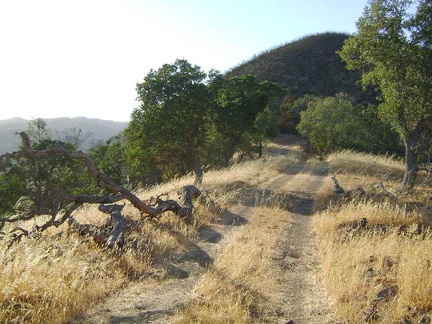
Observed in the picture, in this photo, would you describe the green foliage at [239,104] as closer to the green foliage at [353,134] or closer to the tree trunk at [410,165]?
the tree trunk at [410,165]

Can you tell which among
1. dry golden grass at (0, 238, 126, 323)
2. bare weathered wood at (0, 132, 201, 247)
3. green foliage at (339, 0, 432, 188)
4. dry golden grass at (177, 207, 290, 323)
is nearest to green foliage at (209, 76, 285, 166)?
green foliage at (339, 0, 432, 188)

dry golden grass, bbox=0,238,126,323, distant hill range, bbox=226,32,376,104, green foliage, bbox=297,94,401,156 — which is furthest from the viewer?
distant hill range, bbox=226,32,376,104

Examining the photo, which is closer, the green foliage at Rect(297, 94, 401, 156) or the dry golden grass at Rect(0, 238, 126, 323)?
the dry golden grass at Rect(0, 238, 126, 323)

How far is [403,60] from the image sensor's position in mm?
12281

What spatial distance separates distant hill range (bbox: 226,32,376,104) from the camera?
71450 millimetres

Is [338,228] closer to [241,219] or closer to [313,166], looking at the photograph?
[241,219]

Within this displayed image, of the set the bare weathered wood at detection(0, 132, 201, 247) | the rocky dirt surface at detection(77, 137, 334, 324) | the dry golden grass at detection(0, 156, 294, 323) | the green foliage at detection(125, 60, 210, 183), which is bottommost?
the rocky dirt surface at detection(77, 137, 334, 324)

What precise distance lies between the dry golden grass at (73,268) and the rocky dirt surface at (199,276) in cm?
22

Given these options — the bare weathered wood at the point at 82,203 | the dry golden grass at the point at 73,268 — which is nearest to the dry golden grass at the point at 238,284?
the dry golden grass at the point at 73,268

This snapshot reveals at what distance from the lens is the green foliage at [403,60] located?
40.2 feet

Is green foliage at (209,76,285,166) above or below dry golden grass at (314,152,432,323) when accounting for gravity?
above

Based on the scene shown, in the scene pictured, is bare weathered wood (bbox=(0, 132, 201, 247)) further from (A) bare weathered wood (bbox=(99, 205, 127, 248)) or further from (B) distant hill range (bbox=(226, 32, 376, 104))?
(B) distant hill range (bbox=(226, 32, 376, 104))

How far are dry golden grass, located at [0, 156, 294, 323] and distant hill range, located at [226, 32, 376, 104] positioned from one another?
210ft

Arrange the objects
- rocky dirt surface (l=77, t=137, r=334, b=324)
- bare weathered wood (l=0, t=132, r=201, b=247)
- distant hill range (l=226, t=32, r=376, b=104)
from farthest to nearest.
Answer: distant hill range (l=226, t=32, r=376, b=104), bare weathered wood (l=0, t=132, r=201, b=247), rocky dirt surface (l=77, t=137, r=334, b=324)
